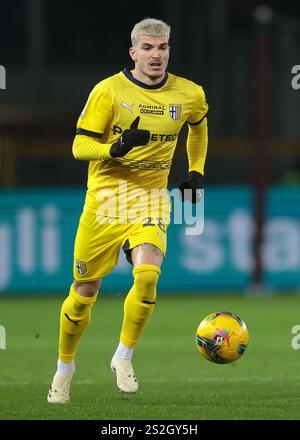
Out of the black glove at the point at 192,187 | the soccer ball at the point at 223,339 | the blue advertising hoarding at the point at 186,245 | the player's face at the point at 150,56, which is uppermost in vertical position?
the player's face at the point at 150,56

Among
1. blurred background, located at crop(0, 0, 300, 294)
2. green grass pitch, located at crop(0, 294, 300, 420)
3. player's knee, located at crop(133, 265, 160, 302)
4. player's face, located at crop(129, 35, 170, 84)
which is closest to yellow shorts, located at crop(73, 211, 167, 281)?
player's knee, located at crop(133, 265, 160, 302)

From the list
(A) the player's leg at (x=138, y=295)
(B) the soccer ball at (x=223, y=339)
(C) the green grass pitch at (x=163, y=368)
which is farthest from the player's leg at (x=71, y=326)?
(B) the soccer ball at (x=223, y=339)

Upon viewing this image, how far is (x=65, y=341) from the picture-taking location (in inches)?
312

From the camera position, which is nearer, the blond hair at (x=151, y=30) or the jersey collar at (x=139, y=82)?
the blond hair at (x=151, y=30)

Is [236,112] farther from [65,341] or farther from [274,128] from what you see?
→ [65,341]

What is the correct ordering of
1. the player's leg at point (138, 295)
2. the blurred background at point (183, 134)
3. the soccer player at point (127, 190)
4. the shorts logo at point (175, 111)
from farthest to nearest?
the blurred background at point (183, 134) < the shorts logo at point (175, 111) < the soccer player at point (127, 190) < the player's leg at point (138, 295)

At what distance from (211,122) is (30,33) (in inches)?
153

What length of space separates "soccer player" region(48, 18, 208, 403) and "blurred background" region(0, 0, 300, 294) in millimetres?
7667

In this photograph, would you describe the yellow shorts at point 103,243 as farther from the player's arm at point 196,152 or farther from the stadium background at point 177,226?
the stadium background at point 177,226

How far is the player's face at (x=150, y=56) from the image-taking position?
7805 millimetres

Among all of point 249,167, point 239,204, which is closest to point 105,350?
point 239,204

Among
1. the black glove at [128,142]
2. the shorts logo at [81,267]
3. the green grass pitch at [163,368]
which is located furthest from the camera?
the shorts logo at [81,267]

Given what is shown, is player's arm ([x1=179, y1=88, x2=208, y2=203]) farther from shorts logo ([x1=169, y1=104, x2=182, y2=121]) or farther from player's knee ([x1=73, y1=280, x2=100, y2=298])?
player's knee ([x1=73, y1=280, x2=100, y2=298])

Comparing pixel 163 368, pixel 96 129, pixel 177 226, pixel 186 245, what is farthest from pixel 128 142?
pixel 186 245
